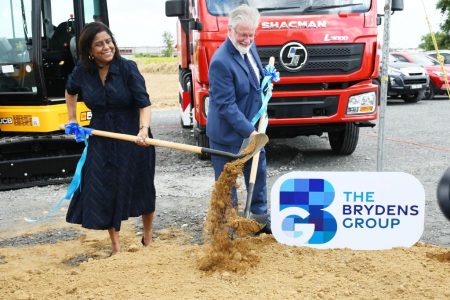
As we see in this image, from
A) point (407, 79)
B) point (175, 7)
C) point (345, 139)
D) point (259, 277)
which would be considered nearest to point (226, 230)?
point (259, 277)

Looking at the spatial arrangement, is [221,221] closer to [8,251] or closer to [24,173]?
[8,251]

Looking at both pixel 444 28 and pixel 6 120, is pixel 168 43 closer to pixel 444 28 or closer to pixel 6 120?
pixel 444 28

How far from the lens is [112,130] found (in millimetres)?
4297

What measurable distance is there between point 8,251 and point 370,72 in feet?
16.3

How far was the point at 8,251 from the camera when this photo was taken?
4.93 m

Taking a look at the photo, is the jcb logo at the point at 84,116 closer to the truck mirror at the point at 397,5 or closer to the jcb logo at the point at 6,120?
the jcb logo at the point at 6,120

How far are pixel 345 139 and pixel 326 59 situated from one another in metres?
1.59

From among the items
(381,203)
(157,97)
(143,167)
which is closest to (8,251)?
(143,167)

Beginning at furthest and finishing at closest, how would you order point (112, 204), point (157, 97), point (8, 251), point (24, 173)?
point (157, 97), point (24, 173), point (8, 251), point (112, 204)

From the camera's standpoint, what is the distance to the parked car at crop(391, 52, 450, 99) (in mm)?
17859

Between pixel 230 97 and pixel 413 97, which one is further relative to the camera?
pixel 413 97

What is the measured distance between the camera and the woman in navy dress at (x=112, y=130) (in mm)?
4195

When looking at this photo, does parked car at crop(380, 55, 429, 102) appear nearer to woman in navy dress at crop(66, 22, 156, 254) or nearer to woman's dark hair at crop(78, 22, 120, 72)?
woman in navy dress at crop(66, 22, 156, 254)

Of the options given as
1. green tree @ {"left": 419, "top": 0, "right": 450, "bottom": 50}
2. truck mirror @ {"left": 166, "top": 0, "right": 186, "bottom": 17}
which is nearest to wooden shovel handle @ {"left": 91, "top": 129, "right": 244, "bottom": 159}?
truck mirror @ {"left": 166, "top": 0, "right": 186, "bottom": 17}
